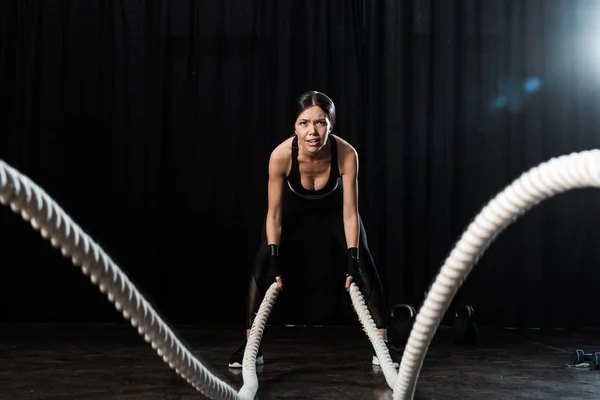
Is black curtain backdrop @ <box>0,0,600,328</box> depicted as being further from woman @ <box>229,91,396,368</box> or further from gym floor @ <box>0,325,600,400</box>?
woman @ <box>229,91,396,368</box>

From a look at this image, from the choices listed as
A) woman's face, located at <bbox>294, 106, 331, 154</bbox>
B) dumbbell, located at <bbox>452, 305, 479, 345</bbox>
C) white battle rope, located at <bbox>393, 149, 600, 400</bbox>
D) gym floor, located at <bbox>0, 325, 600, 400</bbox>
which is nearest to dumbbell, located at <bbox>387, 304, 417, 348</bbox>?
gym floor, located at <bbox>0, 325, 600, 400</bbox>

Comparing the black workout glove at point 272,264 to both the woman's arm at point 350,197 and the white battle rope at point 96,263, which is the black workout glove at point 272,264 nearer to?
the woman's arm at point 350,197

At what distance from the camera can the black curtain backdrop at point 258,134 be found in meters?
4.00

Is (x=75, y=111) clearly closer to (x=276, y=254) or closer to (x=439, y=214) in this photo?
(x=276, y=254)

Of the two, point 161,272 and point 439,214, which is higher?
point 439,214

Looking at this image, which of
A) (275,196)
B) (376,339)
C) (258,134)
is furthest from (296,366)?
(258,134)

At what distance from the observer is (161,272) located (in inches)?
157

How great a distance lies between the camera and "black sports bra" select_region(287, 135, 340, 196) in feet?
8.56

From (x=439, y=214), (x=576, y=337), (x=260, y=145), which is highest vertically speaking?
(x=260, y=145)

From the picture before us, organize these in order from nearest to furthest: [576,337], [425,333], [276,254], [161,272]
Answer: [425,333]
[276,254]
[576,337]
[161,272]

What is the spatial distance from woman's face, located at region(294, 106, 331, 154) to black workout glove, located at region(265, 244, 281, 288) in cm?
43

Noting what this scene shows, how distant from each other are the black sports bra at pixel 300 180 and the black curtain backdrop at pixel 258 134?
1.34 meters

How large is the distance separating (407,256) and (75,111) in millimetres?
2351

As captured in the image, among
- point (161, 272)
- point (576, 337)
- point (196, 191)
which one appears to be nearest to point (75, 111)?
point (196, 191)
